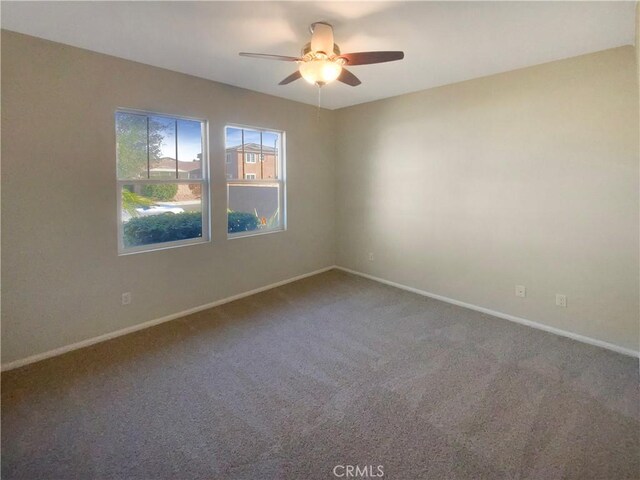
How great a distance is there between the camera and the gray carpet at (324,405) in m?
1.67

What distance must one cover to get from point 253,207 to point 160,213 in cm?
118

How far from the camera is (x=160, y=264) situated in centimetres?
326

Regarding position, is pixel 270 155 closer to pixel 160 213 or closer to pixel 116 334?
pixel 160 213

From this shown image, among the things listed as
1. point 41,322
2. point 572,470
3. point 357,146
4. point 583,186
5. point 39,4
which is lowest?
point 572,470

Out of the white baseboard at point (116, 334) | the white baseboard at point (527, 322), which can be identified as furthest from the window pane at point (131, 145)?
the white baseboard at point (527, 322)

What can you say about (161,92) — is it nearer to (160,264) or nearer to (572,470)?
(160,264)

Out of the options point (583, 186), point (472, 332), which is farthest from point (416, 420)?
point (583, 186)

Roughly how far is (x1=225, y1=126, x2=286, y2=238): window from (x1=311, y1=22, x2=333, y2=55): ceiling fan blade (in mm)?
1893

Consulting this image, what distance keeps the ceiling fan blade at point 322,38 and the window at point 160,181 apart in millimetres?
1816

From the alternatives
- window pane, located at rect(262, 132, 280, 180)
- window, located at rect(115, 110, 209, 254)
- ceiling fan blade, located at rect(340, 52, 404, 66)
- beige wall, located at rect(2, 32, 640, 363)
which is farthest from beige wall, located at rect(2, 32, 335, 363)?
ceiling fan blade, located at rect(340, 52, 404, 66)

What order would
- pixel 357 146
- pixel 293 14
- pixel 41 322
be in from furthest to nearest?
pixel 357 146 < pixel 41 322 < pixel 293 14

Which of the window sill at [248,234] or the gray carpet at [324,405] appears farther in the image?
the window sill at [248,234]

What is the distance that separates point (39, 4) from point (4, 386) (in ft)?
8.33

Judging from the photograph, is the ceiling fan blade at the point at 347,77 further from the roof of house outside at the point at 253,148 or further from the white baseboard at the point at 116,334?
the white baseboard at the point at 116,334
